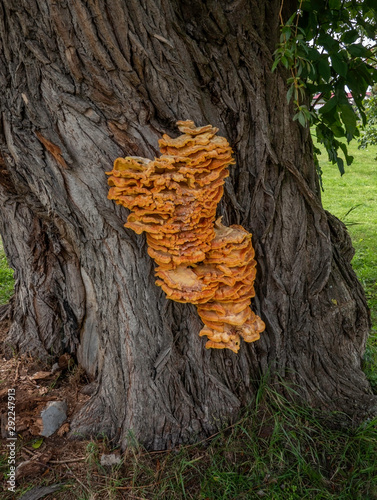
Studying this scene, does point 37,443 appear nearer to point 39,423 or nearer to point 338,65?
point 39,423

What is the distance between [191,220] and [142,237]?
507 mm

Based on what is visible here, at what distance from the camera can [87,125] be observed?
7.22 feet

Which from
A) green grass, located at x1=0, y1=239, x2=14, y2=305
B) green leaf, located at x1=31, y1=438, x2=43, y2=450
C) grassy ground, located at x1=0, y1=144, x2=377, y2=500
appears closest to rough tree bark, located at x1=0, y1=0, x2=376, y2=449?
grassy ground, located at x1=0, y1=144, x2=377, y2=500

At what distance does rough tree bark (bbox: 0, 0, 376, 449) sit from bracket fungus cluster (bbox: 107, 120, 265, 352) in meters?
0.32

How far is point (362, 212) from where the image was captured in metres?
9.03

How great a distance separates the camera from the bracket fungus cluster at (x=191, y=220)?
1947 mm

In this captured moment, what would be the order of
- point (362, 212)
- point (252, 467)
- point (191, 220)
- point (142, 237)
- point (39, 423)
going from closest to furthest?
point (191, 220) < point (142, 237) < point (252, 467) < point (39, 423) < point (362, 212)

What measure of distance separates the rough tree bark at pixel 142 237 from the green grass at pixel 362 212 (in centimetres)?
68

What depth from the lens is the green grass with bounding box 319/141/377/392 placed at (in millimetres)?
4312

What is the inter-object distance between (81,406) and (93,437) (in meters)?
0.27

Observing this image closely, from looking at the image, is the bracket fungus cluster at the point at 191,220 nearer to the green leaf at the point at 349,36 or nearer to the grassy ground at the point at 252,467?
the grassy ground at the point at 252,467

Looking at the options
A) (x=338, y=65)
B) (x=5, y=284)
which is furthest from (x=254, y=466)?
(x=5, y=284)

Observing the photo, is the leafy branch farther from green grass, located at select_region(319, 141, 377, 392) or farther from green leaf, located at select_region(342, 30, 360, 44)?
green grass, located at select_region(319, 141, 377, 392)

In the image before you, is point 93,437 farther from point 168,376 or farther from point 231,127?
point 231,127
